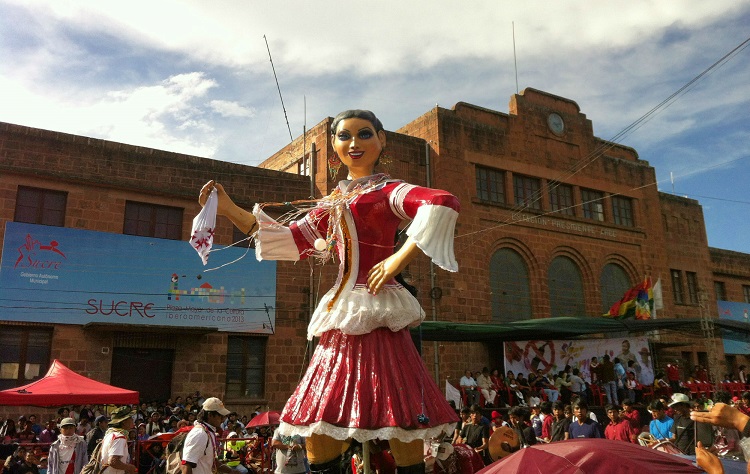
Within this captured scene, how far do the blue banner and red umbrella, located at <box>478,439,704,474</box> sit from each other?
86.5ft

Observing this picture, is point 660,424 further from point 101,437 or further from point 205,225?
point 101,437

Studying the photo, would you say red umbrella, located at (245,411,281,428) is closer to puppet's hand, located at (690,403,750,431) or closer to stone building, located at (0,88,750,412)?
stone building, located at (0,88,750,412)

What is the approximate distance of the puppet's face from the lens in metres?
4.45

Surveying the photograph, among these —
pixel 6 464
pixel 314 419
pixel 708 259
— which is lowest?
pixel 6 464

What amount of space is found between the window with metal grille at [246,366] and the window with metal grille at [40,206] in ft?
16.1

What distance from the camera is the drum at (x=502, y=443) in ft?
22.7

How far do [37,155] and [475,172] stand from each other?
1227 cm

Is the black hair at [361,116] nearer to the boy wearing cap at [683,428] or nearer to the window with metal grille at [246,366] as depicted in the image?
the boy wearing cap at [683,428]

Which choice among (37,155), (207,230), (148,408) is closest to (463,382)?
(148,408)

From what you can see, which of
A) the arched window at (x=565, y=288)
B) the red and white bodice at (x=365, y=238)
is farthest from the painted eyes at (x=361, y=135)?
the arched window at (x=565, y=288)

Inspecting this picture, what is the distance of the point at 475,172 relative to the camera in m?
20.6

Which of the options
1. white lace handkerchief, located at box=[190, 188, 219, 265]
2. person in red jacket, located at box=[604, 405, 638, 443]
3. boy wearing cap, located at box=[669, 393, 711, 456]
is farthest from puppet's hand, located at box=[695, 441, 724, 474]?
person in red jacket, located at box=[604, 405, 638, 443]

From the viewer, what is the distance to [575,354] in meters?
18.3

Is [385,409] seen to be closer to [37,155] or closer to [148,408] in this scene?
[148,408]
